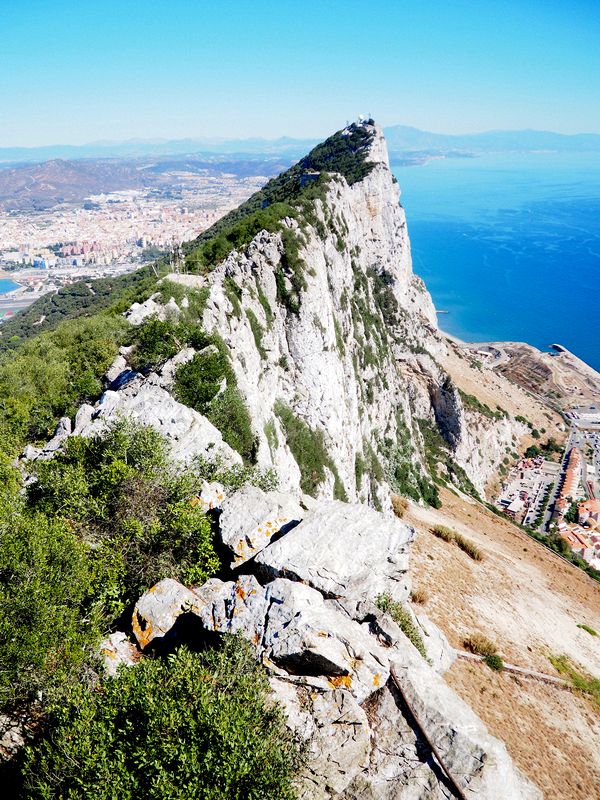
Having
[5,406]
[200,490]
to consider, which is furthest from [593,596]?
[5,406]

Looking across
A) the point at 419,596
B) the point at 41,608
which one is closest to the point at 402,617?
the point at 41,608

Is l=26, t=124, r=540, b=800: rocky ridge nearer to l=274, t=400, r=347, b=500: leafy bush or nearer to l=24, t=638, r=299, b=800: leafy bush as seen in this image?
l=274, t=400, r=347, b=500: leafy bush

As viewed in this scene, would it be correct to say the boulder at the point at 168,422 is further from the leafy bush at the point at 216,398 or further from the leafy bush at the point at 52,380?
the leafy bush at the point at 52,380

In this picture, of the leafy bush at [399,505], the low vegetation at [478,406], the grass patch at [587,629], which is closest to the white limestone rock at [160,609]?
the grass patch at [587,629]

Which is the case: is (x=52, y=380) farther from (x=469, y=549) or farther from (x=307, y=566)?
(x=469, y=549)

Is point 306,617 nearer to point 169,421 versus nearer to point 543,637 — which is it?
point 169,421

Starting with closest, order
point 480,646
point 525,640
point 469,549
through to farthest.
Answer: point 480,646 < point 525,640 < point 469,549

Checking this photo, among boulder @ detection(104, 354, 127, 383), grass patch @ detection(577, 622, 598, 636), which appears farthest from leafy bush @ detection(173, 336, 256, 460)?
grass patch @ detection(577, 622, 598, 636)

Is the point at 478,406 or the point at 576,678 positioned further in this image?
the point at 478,406
